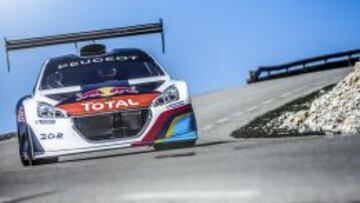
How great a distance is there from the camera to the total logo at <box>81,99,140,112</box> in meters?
10.3

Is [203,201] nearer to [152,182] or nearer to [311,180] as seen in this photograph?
[311,180]

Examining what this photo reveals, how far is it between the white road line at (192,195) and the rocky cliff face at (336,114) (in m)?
8.44

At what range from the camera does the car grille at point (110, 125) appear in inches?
403

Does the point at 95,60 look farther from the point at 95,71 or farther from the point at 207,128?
the point at 207,128

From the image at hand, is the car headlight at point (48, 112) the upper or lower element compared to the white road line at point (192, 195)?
upper

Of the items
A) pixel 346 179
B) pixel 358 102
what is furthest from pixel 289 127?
pixel 346 179

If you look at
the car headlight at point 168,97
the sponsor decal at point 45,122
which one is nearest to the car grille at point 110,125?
the car headlight at point 168,97

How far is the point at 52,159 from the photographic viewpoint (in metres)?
11.3

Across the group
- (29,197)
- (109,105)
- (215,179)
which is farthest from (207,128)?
(215,179)

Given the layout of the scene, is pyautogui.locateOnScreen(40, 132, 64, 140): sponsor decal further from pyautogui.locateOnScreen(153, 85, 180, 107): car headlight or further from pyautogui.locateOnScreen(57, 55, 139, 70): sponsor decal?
pyautogui.locateOnScreen(57, 55, 139, 70): sponsor decal

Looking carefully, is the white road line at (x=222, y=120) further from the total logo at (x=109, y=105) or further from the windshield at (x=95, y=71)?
the total logo at (x=109, y=105)

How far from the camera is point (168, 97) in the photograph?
416 inches

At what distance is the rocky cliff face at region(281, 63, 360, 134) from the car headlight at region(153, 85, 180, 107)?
12.4 ft

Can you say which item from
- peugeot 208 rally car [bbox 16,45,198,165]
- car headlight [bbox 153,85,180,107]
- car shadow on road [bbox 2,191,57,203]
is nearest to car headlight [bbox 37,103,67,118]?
peugeot 208 rally car [bbox 16,45,198,165]
